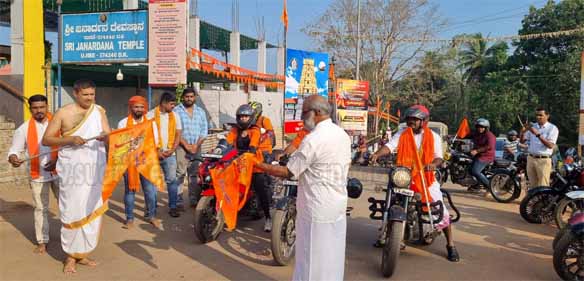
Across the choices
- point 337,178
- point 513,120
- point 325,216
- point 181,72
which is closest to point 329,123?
point 337,178

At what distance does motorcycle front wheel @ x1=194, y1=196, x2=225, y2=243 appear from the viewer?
505cm

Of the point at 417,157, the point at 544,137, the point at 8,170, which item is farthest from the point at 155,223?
the point at 544,137

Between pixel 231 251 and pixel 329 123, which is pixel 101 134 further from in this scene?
pixel 329 123

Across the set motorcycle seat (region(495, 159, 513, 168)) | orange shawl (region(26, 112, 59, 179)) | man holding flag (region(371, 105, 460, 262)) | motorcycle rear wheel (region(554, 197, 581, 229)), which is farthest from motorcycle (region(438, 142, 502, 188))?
orange shawl (region(26, 112, 59, 179))

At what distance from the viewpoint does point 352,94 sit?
1531cm

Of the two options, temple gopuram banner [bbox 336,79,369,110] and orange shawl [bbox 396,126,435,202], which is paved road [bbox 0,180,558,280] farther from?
temple gopuram banner [bbox 336,79,369,110]

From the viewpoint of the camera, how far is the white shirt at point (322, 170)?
10.7ft

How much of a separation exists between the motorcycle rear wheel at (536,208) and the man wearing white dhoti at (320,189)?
4.56 metres

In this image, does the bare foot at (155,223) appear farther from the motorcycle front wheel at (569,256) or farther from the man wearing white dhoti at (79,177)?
the motorcycle front wheel at (569,256)

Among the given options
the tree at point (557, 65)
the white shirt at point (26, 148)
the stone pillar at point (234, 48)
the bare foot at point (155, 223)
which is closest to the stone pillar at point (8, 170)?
the bare foot at point (155, 223)

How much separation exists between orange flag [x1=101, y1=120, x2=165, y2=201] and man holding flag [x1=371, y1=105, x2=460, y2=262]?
2252mm

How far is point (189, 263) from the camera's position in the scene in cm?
463

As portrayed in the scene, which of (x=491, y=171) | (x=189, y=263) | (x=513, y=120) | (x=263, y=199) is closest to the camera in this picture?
(x=189, y=263)

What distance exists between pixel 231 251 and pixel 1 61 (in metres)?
10.6
